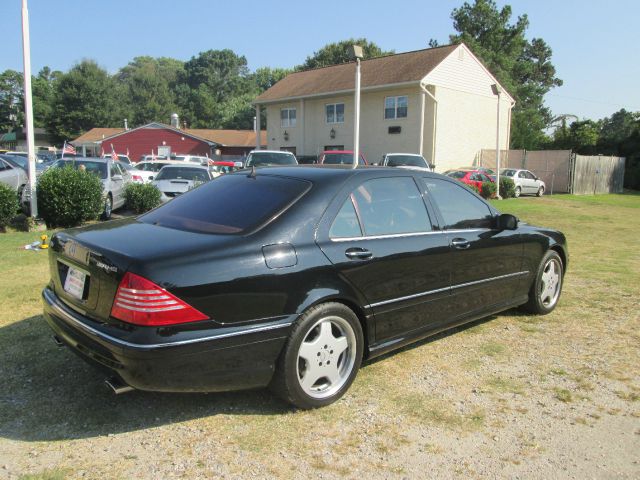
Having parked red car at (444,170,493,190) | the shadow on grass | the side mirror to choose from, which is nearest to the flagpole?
the shadow on grass

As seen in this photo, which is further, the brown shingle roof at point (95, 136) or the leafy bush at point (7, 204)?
the brown shingle roof at point (95, 136)

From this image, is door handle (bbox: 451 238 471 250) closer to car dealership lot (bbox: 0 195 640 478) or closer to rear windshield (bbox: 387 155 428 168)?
car dealership lot (bbox: 0 195 640 478)

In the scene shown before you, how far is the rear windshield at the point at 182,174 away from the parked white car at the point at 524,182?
17.4 metres

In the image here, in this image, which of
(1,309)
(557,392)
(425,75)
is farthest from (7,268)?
(425,75)

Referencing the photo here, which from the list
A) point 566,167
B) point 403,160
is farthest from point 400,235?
point 566,167

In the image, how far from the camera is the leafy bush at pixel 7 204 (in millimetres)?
10281

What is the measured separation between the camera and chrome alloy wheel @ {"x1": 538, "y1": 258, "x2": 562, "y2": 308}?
561 centimetres

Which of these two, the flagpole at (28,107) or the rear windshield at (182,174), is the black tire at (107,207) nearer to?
the flagpole at (28,107)

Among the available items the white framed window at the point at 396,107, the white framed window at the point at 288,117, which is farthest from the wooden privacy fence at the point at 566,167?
the white framed window at the point at 288,117

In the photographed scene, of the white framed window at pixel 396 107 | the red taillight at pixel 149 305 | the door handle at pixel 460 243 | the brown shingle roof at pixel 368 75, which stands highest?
the brown shingle roof at pixel 368 75

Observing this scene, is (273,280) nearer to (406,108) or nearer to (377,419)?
(377,419)

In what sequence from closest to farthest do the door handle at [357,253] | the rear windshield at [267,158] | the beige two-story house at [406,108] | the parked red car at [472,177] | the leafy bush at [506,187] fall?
1. the door handle at [357,253]
2. the rear windshield at [267,158]
3. the parked red car at [472,177]
4. the leafy bush at [506,187]
5. the beige two-story house at [406,108]

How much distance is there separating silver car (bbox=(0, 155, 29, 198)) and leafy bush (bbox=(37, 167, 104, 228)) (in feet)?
6.16

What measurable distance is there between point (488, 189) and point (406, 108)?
7.86 metres
